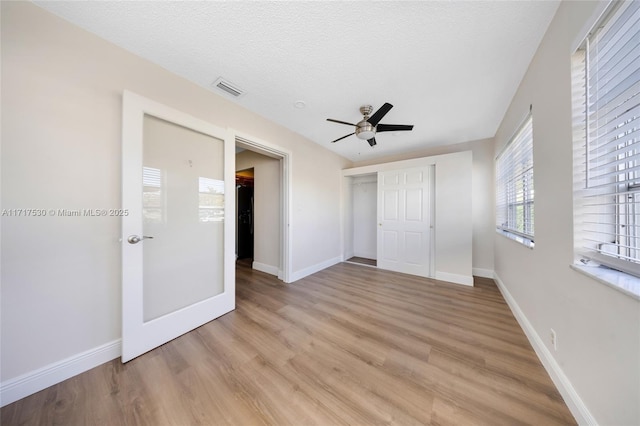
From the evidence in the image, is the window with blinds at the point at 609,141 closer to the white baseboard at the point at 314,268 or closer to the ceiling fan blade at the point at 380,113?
the ceiling fan blade at the point at 380,113

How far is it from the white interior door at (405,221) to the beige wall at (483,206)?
33.9 inches

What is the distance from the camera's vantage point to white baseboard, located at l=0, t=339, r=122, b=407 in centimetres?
122

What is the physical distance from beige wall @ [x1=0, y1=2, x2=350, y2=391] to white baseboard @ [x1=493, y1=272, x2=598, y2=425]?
122 inches

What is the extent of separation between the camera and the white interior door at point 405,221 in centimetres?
350

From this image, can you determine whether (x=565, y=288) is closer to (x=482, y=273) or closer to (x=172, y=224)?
(x=482, y=273)

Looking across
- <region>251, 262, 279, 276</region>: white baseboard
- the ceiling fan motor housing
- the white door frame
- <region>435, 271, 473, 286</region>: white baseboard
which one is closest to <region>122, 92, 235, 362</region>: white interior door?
the white door frame

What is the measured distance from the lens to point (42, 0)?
4.22 feet

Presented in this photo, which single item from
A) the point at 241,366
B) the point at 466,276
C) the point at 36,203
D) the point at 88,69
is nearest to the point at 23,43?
the point at 88,69

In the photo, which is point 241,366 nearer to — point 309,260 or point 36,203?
point 36,203

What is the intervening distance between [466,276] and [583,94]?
108 inches

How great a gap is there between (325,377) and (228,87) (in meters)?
2.82

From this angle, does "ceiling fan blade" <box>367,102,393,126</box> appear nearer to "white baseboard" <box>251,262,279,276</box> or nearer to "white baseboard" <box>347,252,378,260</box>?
"white baseboard" <box>251,262,279,276</box>

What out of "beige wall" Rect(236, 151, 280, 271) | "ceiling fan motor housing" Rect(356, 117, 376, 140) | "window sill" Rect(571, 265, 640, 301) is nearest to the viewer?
"window sill" Rect(571, 265, 640, 301)

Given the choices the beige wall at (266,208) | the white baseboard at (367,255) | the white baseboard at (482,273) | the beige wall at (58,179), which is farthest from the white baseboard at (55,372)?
the white baseboard at (482,273)
